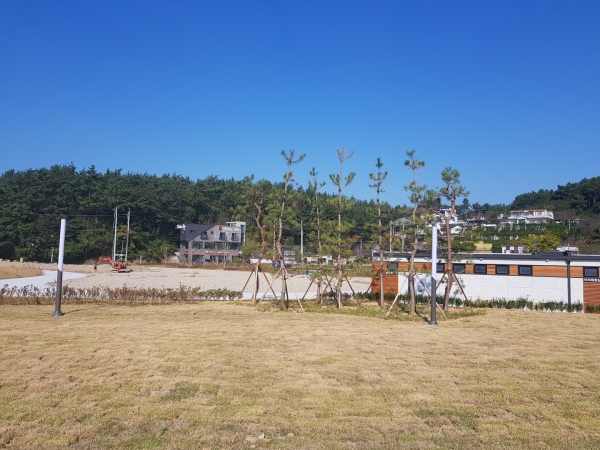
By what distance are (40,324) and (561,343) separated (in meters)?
11.4

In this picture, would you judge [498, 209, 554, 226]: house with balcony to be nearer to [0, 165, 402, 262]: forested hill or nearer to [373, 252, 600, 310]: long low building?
[0, 165, 402, 262]: forested hill

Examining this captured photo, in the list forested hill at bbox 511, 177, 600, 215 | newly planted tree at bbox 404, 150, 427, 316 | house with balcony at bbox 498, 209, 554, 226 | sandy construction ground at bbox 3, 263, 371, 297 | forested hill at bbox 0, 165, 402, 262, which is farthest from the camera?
house with balcony at bbox 498, 209, 554, 226

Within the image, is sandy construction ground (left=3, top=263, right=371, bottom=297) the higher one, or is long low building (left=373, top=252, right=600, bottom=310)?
long low building (left=373, top=252, right=600, bottom=310)

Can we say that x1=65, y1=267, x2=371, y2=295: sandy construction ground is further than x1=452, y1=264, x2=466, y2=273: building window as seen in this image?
Yes

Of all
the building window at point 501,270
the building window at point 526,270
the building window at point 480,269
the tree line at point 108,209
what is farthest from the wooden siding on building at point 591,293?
the tree line at point 108,209

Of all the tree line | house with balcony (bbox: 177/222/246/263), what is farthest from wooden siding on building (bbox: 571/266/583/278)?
house with balcony (bbox: 177/222/246/263)

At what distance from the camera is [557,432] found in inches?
177

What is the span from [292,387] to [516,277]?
47.3 feet

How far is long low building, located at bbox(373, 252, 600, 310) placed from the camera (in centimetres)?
1709

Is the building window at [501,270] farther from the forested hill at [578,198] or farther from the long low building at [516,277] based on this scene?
the forested hill at [578,198]

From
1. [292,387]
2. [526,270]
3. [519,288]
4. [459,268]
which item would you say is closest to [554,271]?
[526,270]

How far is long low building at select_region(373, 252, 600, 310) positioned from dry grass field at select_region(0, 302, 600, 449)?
278 inches

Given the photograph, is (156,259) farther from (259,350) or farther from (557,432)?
(557,432)

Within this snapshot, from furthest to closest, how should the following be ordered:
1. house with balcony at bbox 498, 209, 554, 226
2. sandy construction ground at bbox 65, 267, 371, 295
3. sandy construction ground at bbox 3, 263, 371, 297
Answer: house with balcony at bbox 498, 209, 554, 226, sandy construction ground at bbox 65, 267, 371, 295, sandy construction ground at bbox 3, 263, 371, 297
